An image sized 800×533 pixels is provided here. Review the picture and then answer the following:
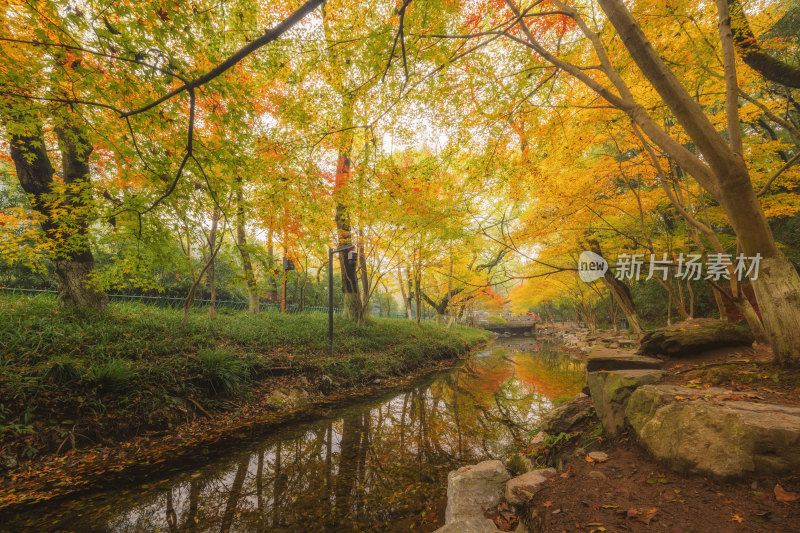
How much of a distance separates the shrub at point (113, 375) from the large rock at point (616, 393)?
702 cm

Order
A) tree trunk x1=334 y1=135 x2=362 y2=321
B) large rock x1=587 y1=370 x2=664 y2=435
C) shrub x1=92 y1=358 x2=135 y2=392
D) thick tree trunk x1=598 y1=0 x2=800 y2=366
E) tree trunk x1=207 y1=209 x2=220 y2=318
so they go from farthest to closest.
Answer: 1. tree trunk x1=334 y1=135 x2=362 y2=321
2. tree trunk x1=207 y1=209 x2=220 y2=318
3. shrub x1=92 y1=358 x2=135 y2=392
4. large rock x1=587 y1=370 x2=664 y2=435
5. thick tree trunk x1=598 y1=0 x2=800 y2=366

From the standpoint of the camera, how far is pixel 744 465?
1.95 metres

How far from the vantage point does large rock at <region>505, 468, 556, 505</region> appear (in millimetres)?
2588

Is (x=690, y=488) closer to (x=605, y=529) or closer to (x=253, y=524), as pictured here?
(x=605, y=529)

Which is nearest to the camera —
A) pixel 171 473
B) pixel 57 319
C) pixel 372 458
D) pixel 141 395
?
pixel 171 473

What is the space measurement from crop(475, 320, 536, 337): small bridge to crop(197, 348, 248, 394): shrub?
27.9 metres

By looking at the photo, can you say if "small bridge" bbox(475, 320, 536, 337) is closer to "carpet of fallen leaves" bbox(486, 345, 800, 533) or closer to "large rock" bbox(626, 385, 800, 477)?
"carpet of fallen leaves" bbox(486, 345, 800, 533)

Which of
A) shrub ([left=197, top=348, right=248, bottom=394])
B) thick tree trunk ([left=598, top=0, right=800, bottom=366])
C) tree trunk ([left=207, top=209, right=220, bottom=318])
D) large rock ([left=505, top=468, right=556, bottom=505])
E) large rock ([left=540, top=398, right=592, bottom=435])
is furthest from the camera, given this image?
tree trunk ([left=207, top=209, right=220, bottom=318])

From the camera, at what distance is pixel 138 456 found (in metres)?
4.02

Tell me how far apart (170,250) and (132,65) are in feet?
9.51

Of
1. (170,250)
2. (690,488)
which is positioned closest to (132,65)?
(170,250)

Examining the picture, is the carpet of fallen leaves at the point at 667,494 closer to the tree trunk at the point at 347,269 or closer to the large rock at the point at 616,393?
the large rock at the point at 616,393

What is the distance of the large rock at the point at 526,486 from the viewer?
259 centimetres

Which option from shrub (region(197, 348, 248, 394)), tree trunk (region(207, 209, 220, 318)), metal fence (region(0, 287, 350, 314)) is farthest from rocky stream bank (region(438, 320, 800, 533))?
metal fence (region(0, 287, 350, 314))
